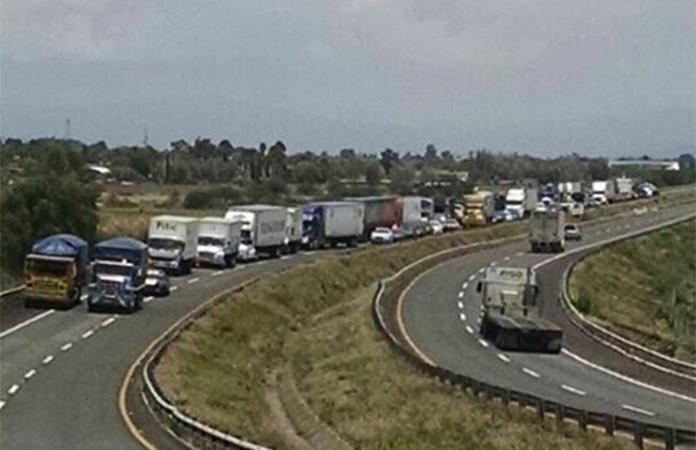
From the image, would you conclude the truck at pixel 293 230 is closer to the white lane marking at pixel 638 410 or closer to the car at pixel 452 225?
the car at pixel 452 225

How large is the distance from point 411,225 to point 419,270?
30.7m

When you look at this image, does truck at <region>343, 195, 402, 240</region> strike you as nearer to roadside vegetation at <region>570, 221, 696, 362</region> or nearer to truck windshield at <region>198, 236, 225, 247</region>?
roadside vegetation at <region>570, 221, 696, 362</region>

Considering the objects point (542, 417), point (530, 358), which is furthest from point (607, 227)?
point (542, 417)

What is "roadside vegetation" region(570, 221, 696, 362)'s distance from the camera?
199 feet

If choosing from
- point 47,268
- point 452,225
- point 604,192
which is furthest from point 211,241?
point 604,192

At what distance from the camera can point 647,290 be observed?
92625 mm

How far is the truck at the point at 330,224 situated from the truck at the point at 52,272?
4159 centimetres

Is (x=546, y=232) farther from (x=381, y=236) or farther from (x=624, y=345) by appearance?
(x=624, y=345)

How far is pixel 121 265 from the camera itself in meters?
52.8

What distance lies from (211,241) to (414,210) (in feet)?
130

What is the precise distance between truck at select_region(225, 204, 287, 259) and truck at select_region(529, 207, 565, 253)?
1829 cm

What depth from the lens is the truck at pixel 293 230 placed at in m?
90.7

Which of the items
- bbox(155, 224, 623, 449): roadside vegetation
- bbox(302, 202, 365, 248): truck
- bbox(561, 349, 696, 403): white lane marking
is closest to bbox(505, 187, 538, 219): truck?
bbox(302, 202, 365, 248): truck

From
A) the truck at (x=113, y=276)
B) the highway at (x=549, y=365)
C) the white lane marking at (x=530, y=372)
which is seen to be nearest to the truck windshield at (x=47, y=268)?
the truck at (x=113, y=276)
